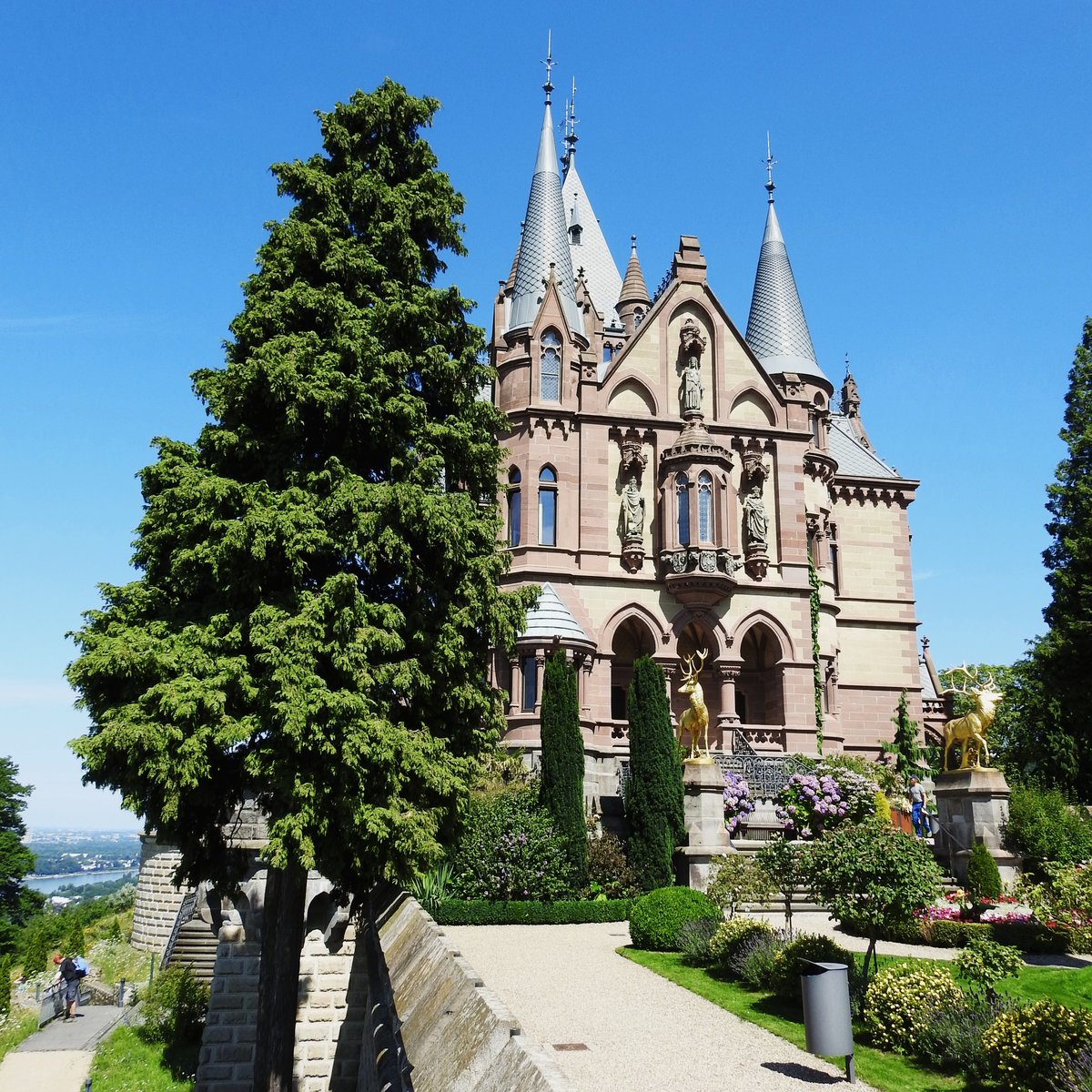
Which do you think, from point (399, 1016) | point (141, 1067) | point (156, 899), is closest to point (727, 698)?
point (141, 1067)

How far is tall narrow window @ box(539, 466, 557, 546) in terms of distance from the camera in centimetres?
3562

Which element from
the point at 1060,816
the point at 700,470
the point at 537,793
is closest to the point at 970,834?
the point at 1060,816

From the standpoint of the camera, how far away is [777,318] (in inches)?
1719

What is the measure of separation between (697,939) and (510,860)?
21.7 ft

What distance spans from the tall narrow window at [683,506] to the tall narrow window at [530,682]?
7.08 meters

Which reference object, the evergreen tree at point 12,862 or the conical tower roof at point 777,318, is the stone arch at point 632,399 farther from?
the evergreen tree at point 12,862

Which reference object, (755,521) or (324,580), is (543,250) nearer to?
(755,521)

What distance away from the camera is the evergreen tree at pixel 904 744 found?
3900cm

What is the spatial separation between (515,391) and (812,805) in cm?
1899

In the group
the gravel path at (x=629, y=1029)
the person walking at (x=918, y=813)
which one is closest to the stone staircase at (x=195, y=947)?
the gravel path at (x=629, y=1029)

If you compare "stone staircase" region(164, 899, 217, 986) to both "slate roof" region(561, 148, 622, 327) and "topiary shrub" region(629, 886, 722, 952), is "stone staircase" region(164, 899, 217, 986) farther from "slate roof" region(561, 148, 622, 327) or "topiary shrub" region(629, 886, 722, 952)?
"slate roof" region(561, 148, 622, 327)

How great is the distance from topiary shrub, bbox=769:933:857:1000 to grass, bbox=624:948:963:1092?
238mm

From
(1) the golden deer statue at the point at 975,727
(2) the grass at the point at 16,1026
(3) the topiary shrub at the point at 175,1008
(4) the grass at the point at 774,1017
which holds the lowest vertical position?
(2) the grass at the point at 16,1026

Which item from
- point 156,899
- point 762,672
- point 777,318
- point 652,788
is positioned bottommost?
point 156,899
